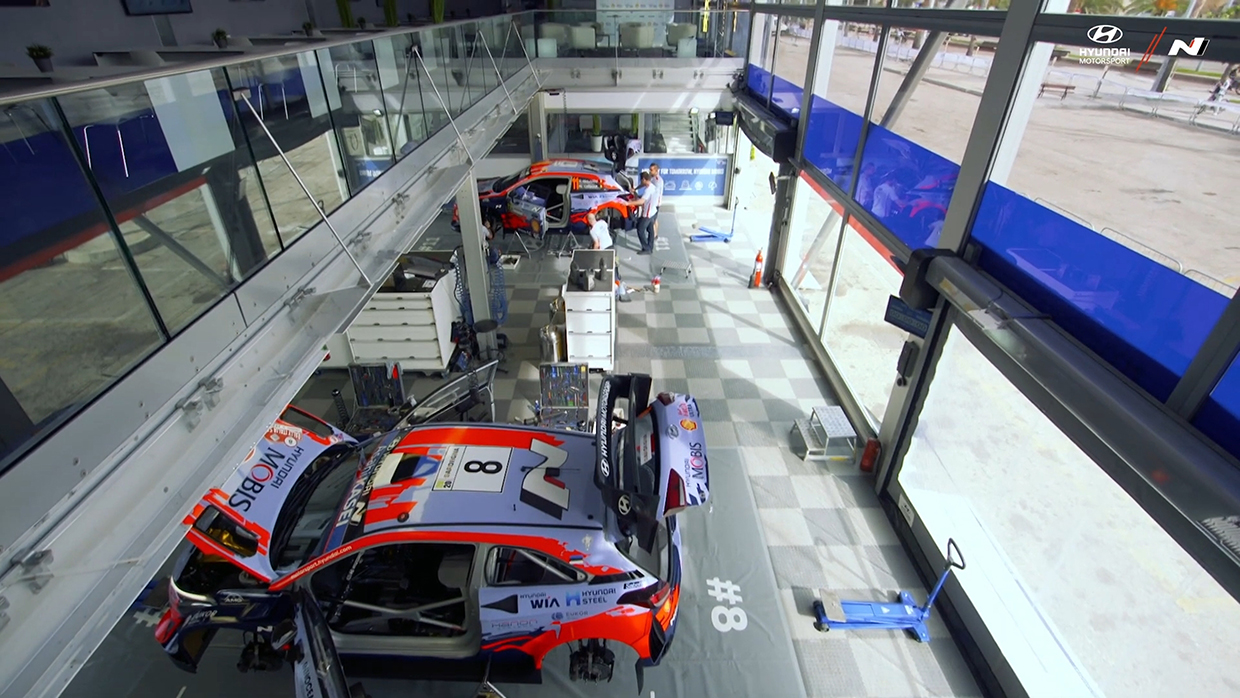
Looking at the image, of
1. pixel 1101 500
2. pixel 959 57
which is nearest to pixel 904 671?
pixel 1101 500

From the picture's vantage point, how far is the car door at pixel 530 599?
3.68 m

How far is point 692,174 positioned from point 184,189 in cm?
1180

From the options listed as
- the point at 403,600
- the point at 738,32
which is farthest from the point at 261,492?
the point at 738,32

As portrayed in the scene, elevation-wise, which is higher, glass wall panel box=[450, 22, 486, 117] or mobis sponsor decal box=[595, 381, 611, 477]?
glass wall panel box=[450, 22, 486, 117]

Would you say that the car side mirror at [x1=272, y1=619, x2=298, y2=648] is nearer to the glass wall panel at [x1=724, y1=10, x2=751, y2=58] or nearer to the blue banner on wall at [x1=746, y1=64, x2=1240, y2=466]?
the blue banner on wall at [x1=746, y1=64, x2=1240, y2=466]

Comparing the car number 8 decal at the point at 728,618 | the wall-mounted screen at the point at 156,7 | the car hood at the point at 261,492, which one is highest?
the wall-mounted screen at the point at 156,7

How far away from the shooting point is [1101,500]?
12.1 feet

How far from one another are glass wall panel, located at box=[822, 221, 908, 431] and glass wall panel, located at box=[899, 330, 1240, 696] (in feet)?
4.42

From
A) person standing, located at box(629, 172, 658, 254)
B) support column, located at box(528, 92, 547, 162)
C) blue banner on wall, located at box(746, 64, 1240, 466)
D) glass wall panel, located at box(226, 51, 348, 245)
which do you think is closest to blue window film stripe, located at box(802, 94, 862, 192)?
blue banner on wall, located at box(746, 64, 1240, 466)

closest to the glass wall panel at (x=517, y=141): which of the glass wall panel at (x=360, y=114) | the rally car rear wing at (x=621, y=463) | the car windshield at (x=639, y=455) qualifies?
the glass wall panel at (x=360, y=114)

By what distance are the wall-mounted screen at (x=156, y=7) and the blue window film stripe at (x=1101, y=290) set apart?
8666 mm

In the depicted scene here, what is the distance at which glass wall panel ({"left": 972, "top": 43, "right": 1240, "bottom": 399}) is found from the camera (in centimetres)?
277

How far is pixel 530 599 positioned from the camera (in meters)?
3.69

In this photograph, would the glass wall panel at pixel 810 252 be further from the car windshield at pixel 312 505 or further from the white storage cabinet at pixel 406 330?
the car windshield at pixel 312 505
